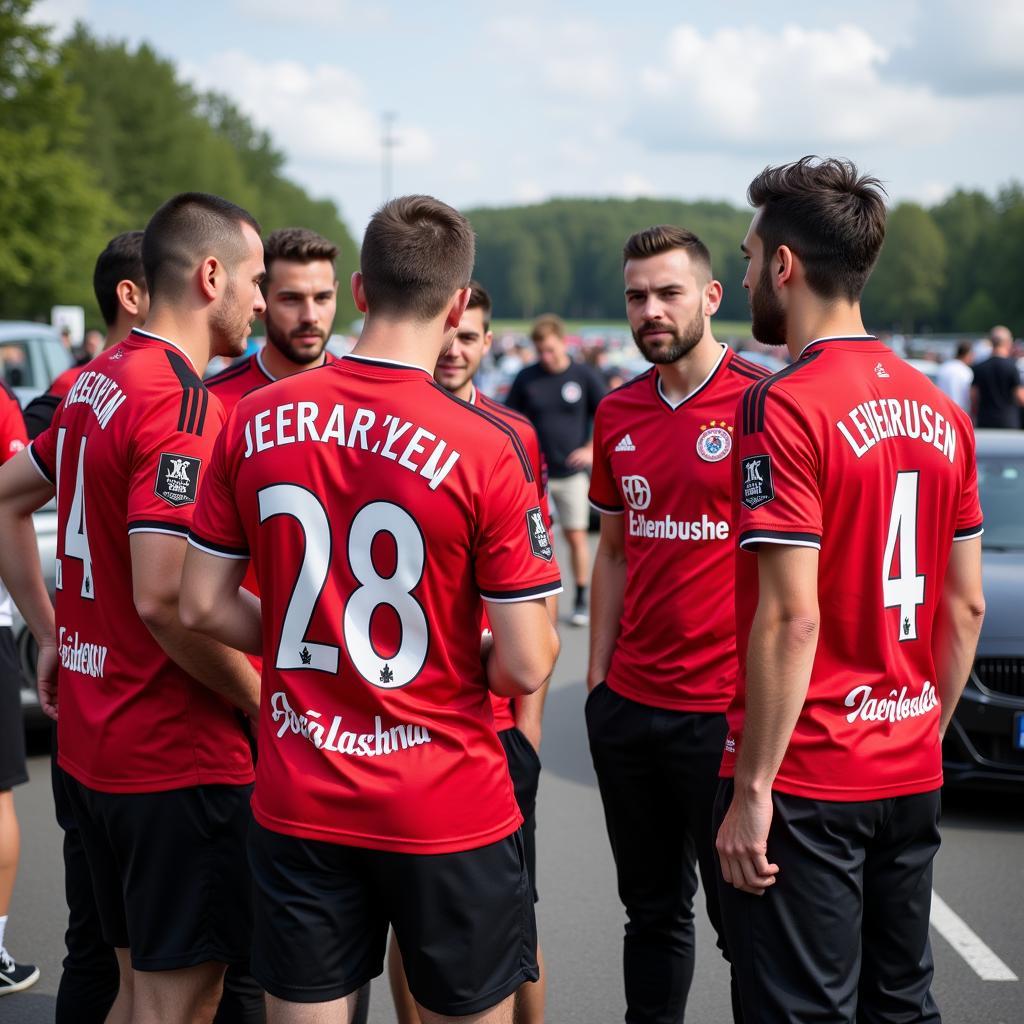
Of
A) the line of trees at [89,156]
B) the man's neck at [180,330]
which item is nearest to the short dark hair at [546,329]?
the man's neck at [180,330]

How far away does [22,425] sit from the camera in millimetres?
4660

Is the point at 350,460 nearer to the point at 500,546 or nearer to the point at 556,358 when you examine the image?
the point at 500,546

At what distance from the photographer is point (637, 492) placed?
3969mm

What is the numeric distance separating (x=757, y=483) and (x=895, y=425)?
1.08 ft

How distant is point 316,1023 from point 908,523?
→ 5.18 feet

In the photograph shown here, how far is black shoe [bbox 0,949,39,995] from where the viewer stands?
4.52 m

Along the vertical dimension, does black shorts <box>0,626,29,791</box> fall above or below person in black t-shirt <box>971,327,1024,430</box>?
below

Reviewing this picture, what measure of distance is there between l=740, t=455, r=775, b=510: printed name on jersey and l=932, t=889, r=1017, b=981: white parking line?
272 centimetres

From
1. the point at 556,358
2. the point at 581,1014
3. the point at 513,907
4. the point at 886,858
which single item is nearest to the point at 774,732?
the point at 886,858

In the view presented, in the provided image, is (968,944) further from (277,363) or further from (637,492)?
(277,363)

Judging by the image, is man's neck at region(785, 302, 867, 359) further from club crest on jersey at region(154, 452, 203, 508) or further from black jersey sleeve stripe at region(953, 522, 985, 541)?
club crest on jersey at region(154, 452, 203, 508)

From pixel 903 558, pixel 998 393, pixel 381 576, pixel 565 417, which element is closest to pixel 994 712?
pixel 903 558

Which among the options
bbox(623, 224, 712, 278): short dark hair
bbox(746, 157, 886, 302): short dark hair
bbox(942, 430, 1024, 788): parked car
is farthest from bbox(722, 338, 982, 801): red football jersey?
bbox(942, 430, 1024, 788): parked car

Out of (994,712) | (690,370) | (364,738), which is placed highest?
(690,370)
